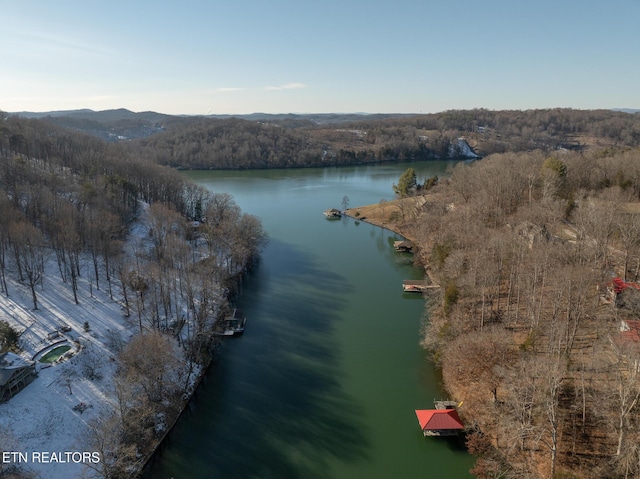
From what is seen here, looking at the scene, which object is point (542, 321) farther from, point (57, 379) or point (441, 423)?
point (57, 379)

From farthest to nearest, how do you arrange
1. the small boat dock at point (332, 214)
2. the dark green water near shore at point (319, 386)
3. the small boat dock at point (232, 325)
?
1. the small boat dock at point (332, 214)
2. the small boat dock at point (232, 325)
3. the dark green water near shore at point (319, 386)

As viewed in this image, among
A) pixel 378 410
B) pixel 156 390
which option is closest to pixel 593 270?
pixel 378 410

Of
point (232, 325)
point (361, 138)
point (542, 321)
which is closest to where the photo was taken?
point (542, 321)

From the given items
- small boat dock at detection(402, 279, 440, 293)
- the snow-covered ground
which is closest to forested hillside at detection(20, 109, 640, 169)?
the snow-covered ground

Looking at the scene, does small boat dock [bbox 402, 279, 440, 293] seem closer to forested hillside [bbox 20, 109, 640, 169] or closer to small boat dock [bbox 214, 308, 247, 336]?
small boat dock [bbox 214, 308, 247, 336]

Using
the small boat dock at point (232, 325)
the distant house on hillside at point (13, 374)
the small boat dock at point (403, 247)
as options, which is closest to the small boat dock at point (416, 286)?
the small boat dock at point (403, 247)

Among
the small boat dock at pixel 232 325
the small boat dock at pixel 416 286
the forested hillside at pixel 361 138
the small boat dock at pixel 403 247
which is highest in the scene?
the forested hillside at pixel 361 138

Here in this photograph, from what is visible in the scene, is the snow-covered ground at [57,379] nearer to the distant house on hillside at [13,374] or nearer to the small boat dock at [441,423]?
the distant house on hillside at [13,374]

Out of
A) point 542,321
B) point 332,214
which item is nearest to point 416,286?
point 542,321
